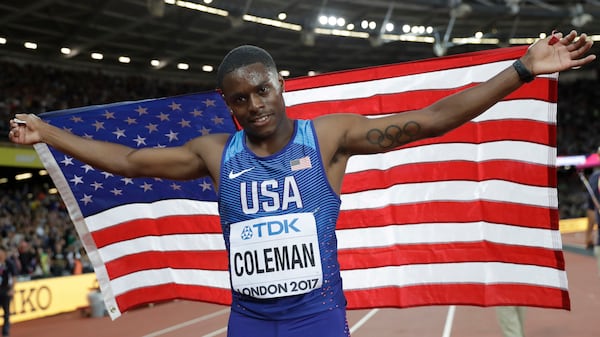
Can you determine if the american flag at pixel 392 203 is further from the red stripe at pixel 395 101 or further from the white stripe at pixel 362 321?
the white stripe at pixel 362 321

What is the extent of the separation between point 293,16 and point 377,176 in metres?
25.2

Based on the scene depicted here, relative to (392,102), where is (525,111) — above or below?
below

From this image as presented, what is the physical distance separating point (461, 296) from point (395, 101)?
1.51m

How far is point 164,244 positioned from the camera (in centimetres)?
504

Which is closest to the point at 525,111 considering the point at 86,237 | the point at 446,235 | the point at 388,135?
the point at 446,235

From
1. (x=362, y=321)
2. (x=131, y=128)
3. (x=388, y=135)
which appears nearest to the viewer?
(x=388, y=135)

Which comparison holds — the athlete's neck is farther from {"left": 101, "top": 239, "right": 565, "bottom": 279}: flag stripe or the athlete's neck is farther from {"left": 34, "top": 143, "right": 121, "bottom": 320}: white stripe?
{"left": 34, "top": 143, "right": 121, "bottom": 320}: white stripe

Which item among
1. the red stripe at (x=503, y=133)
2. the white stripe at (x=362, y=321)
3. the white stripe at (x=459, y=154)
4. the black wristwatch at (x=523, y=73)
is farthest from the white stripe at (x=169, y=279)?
the white stripe at (x=362, y=321)

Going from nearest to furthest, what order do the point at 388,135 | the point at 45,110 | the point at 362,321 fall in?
the point at 388,135 → the point at 362,321 → the point at 45,110

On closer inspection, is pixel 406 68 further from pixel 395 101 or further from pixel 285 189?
pixel 285 189

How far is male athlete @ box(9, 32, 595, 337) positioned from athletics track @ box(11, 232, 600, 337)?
22.5 feet

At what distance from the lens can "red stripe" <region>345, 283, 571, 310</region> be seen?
4.16 m

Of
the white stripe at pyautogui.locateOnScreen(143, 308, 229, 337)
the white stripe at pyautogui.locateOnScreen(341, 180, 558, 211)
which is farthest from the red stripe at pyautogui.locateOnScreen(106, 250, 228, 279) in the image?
the white stripe at pyautogui.locateOnScreen(143, 308, 229, 337)

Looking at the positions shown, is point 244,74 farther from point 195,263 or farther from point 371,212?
point 195,263
